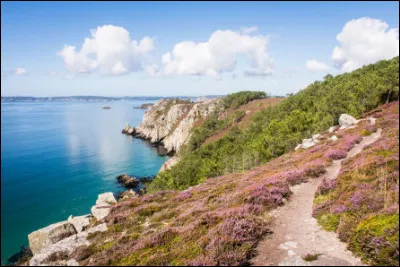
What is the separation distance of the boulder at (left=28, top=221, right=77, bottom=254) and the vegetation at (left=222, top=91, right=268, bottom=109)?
15708 centimetres

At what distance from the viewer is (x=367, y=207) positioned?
1245 cm

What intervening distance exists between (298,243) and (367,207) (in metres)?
4.11

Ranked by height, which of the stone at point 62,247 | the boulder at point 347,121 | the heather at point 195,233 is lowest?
the stone at point 62,247

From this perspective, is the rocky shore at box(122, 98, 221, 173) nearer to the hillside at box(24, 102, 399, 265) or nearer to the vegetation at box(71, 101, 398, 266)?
the hillside at box(24, 102, 399, 265)

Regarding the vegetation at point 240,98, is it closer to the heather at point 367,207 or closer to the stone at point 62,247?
the heather at point 367,207

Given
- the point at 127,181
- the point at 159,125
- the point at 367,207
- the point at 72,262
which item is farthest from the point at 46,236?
the point at 159,125

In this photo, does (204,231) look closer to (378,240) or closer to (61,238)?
(378,240)

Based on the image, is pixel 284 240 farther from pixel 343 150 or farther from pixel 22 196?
pixel 22 196

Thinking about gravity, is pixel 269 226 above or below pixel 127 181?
above

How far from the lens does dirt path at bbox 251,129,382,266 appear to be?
397 inches

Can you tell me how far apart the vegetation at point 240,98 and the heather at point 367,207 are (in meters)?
154

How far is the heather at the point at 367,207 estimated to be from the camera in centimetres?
939

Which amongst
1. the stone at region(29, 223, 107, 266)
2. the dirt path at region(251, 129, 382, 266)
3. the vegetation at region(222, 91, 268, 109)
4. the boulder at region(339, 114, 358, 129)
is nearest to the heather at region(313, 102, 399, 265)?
the dirt path at region(251, 129, 382, 266)

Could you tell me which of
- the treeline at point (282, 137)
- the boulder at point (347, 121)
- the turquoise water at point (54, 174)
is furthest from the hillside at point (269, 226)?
the treeline at point (282, 137)
